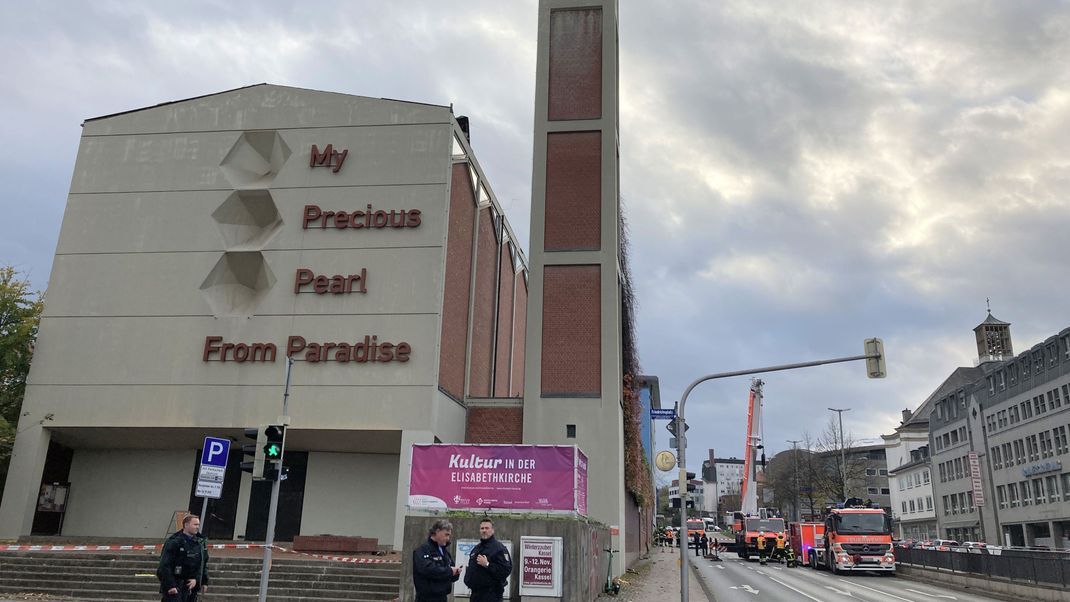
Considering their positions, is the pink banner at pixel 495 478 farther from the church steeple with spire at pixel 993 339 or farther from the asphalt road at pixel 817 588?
the church steeple with spire at pixel 993 339

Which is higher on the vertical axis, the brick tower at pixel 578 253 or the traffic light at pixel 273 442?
the brick tower at pixel 578 253

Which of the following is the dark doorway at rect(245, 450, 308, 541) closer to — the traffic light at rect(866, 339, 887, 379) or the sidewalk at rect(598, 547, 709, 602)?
the sidewalk at rect(598, 547, 709, 602)

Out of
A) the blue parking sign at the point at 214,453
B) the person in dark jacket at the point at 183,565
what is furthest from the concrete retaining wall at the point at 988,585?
the blue parking sign at the point at 214,453

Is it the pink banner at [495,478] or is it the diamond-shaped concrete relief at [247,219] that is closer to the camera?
the pink banner at [495,478]

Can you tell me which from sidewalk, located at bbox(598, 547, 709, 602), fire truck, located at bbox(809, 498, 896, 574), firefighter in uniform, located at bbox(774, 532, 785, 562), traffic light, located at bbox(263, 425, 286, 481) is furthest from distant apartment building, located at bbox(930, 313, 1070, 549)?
traffic light, located at bbox(263, 425, 286, 481)

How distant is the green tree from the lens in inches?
1197

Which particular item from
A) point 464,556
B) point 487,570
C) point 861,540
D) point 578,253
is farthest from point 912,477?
point 487,570

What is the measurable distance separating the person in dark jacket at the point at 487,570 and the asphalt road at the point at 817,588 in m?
13.7

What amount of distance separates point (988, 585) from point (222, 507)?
27.6 m

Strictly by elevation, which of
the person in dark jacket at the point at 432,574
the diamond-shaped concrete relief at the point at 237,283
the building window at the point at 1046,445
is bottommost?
the person in dark jacket at the point at 432,574

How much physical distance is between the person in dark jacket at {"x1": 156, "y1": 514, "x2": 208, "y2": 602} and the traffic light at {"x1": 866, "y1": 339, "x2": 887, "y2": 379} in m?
14.7

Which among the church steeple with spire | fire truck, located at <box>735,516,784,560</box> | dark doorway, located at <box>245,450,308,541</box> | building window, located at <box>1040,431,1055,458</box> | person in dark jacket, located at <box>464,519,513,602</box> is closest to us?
person in dark jacket, located at <box>464,519,513,602</box>

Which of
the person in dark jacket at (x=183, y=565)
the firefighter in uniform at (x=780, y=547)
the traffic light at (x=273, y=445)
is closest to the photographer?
the person in dark jacket at (x=183, y=565)

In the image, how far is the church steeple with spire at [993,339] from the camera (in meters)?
96.2
